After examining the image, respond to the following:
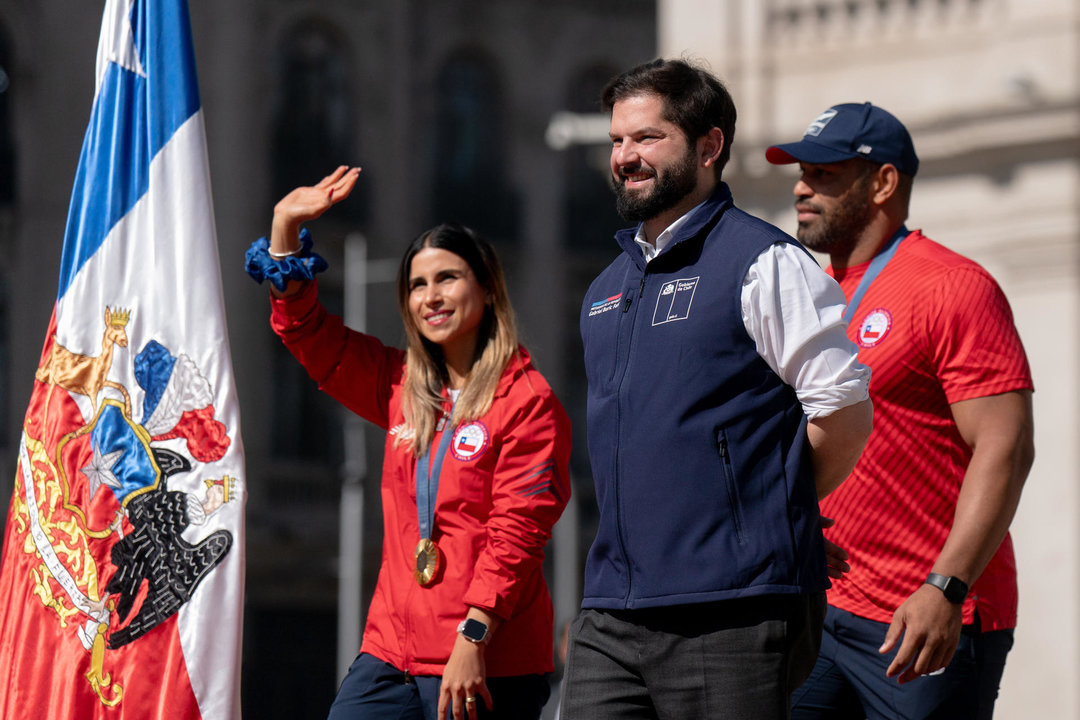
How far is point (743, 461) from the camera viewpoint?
13.5 feet

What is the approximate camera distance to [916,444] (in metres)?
5.00

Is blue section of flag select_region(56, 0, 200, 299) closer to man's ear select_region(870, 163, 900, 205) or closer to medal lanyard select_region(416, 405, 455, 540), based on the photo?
medal lanyard select_region(416, 405, 455, 540)

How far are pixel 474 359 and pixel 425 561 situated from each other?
68 cm

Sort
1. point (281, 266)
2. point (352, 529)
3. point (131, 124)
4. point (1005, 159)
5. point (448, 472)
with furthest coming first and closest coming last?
point (352, 529)
point (1005, 159)
point (131, 124)
point (281, 266)
point (448, 472)

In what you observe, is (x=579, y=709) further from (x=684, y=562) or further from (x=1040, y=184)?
(x=1040, y=184)

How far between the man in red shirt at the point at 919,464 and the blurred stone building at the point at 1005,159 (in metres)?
6.82

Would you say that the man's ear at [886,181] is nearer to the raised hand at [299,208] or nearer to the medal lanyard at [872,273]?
the medal lanyard at [872,273]

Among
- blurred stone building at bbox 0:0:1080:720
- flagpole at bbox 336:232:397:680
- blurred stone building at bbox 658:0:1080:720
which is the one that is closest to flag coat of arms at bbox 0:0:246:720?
blurred stone building at bbox 658:0:1080:720

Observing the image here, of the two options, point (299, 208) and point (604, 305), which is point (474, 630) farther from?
point (299, 208)

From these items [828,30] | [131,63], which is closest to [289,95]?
[828,30]

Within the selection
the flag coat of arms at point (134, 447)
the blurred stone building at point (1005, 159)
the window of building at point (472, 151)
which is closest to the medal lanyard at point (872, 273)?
the flag coat of arms at point (134, 447)

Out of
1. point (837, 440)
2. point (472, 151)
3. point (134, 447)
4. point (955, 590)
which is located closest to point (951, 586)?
point (955, 590)

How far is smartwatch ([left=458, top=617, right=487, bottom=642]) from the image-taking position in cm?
493

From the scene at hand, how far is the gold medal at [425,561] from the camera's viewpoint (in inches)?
201
